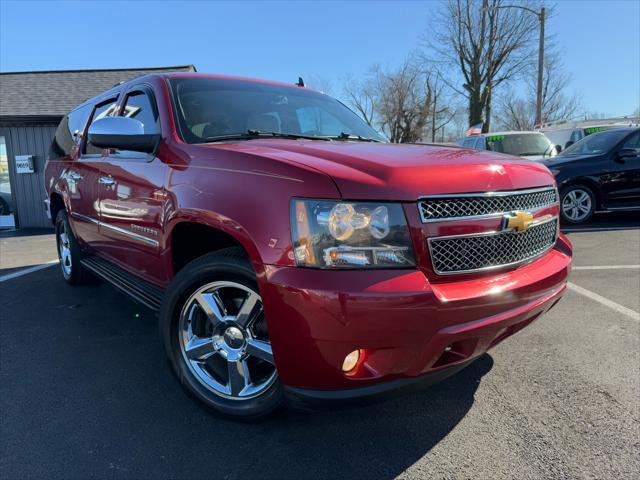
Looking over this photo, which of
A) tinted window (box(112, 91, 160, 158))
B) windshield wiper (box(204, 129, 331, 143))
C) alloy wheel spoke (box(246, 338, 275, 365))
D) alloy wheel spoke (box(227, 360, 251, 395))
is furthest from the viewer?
tinted window (box(112, 91, 160, 158))

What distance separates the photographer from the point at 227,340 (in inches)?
91.9

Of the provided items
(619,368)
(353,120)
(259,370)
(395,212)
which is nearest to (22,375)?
(259,370)

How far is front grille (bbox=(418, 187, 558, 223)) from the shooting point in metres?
1.91

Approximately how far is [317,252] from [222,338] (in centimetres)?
84

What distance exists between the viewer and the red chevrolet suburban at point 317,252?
1.82 m

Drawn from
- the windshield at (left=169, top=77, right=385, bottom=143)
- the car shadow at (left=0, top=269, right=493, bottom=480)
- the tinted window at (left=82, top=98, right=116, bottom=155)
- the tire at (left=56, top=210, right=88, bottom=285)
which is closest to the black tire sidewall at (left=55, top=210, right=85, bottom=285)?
the tire at (left=56, top=210, right=88, bottom=285)

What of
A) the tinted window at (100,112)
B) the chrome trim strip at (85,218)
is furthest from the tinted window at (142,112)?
the chrome trim strip at (85,218)

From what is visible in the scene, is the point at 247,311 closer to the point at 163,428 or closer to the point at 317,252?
the point at 317,252

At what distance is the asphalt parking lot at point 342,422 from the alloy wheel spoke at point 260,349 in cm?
41

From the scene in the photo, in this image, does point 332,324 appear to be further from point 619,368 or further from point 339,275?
point 619,368

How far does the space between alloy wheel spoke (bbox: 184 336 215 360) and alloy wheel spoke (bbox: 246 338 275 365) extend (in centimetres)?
27

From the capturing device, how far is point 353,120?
3705 mm

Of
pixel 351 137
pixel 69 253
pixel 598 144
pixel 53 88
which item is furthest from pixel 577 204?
pixel 53 88

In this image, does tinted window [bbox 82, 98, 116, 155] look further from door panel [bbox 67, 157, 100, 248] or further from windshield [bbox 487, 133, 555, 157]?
windshield [bbox 487, 133, 555, 157]
